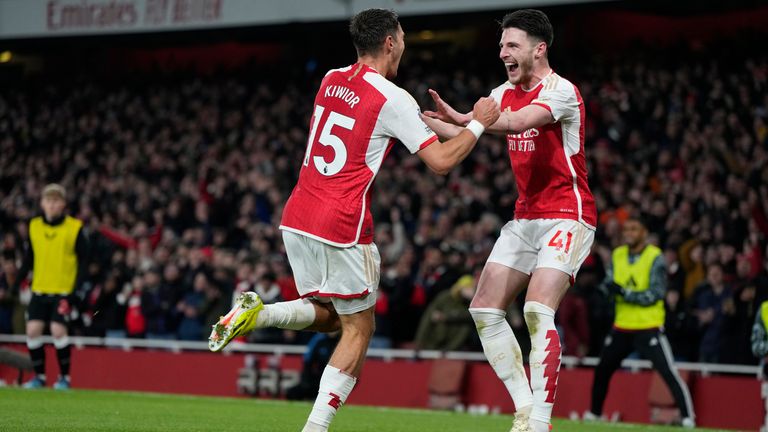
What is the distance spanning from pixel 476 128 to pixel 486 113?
0.46ft

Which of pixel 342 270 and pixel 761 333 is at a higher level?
pixel 342 270

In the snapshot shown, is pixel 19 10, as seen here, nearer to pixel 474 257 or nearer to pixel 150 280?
pixel 150 280

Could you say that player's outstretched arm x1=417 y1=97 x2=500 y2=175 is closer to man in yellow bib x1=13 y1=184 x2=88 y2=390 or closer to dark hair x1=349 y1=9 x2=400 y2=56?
dark hair x1=349 y1=9 x2=400 y2=56

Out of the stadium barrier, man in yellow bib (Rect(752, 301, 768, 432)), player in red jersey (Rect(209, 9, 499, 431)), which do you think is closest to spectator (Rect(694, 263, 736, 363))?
the stadium barrier

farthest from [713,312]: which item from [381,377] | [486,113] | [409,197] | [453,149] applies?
[453,149]

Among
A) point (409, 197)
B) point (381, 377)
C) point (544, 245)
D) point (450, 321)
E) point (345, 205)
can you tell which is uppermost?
point (409, 197)

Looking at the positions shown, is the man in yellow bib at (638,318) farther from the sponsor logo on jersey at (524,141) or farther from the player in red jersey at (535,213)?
the sponsor logo on jersey at (524,141)

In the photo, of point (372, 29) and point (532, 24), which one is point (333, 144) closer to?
point (372, 29)

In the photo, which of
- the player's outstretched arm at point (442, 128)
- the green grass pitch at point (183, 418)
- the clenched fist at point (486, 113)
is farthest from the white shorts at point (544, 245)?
the green grass pitch at point (183, 418)

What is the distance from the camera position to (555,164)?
305 inches

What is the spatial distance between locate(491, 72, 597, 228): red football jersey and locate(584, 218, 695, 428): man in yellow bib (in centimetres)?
499

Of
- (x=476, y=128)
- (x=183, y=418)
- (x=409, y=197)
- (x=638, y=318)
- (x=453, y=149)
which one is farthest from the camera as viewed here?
(x=409, y=197)

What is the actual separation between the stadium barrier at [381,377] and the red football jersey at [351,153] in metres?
7.67

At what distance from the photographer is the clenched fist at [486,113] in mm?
7148
